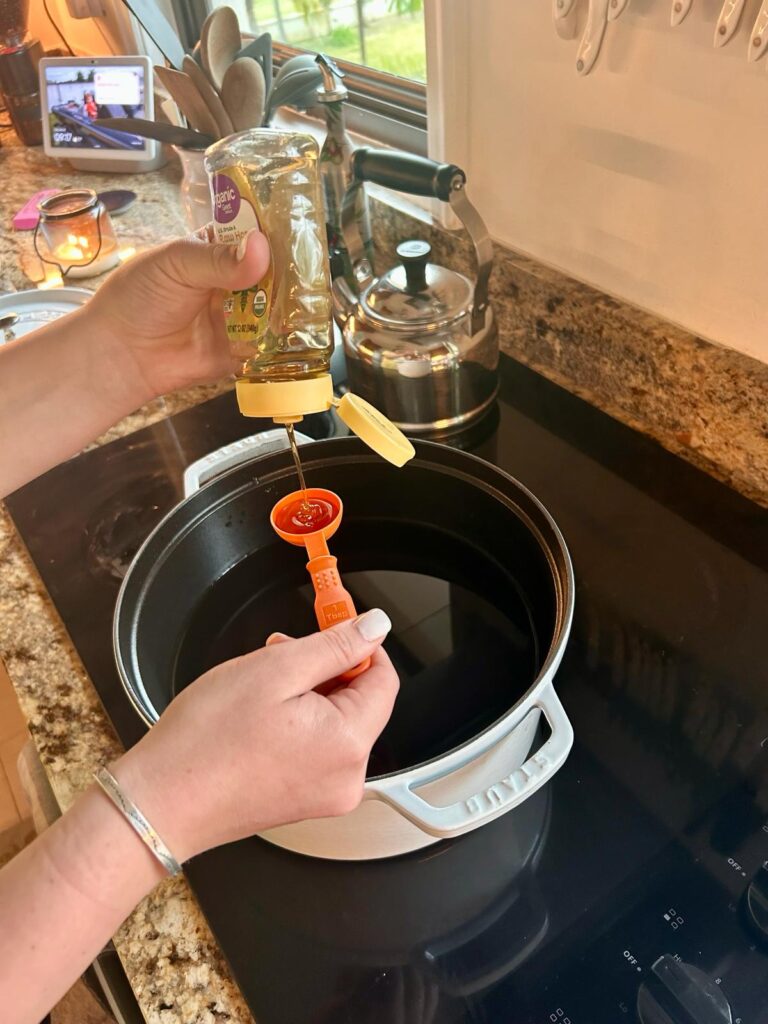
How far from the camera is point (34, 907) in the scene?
0.41m

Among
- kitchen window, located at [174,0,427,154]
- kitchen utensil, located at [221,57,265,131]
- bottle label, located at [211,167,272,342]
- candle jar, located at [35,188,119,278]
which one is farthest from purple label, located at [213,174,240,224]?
candle jar, located at [35,188,119,278]

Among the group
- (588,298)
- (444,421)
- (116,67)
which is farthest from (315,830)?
(116,67)

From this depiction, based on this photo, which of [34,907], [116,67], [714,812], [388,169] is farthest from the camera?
[116,67]

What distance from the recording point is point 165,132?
3.38ft

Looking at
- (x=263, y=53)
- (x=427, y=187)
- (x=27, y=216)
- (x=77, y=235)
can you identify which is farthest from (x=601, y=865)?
(x=27, y=216)

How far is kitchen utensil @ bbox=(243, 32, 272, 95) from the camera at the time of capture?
1.04m

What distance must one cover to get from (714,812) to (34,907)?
0.43m

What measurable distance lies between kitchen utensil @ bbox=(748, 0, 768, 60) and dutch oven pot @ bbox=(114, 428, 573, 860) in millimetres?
356

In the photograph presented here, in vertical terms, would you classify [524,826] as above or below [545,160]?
below

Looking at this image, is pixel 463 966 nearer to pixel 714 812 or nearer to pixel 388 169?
pixel 714 812

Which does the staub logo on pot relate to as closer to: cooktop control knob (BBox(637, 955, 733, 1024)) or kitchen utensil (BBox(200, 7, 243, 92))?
cooktop control knob (BBox(637, 955, 733, 1024))

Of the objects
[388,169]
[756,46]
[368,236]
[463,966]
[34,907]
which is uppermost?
[756,46]

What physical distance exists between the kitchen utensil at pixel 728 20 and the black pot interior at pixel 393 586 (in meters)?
0.36

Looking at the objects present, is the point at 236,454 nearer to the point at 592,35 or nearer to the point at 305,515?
the point at 305,515
